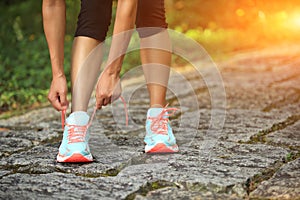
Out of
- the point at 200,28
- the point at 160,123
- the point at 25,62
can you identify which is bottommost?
the point at 160,123

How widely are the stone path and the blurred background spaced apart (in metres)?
1.82

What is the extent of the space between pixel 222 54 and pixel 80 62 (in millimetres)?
4334

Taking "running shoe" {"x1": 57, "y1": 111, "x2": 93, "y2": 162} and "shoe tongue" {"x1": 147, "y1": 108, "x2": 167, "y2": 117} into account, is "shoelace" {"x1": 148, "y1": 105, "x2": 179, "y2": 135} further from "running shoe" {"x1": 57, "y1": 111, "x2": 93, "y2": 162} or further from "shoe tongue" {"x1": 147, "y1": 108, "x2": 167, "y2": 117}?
"running shoe" {"x1": 57, "y1": 111, "x2": 93, "y2": 162}

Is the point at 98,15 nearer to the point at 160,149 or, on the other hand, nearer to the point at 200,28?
the point at 160,149

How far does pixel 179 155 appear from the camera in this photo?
6.70 ft

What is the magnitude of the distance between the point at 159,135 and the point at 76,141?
1.14ft

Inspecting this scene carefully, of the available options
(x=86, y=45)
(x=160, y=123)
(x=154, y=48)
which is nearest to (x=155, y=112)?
(x=160, y=123)

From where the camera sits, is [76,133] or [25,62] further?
[25,62]

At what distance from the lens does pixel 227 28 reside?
8320mm

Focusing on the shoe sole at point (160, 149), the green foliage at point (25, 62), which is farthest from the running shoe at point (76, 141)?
the green foliage at point (25, 62)

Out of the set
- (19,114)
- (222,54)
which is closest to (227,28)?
(222,54)

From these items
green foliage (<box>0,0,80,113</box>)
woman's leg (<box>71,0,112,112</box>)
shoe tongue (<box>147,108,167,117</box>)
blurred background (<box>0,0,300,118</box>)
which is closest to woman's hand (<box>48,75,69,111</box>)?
woman's leg (<box>71,0,112,112</box>)

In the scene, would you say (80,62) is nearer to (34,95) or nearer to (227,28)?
(34,95)

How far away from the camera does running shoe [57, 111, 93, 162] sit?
193cm
